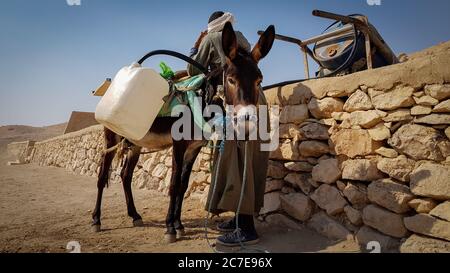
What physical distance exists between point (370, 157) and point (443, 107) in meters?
0.72

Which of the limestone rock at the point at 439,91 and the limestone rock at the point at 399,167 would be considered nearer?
the limestone rock at the point at 439,91

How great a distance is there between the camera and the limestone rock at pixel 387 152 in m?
2.47

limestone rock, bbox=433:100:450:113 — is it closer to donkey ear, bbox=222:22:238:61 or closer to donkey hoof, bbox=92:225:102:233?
donkey ear, bbox=222:22:238:61

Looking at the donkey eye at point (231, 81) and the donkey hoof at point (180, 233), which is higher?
the donkey eye at point (231, 81)

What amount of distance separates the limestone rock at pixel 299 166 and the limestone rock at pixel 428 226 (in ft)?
3.63

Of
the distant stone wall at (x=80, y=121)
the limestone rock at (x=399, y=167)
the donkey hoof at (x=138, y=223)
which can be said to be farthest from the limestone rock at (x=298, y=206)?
the distant stone wall at (x=80, y=121)

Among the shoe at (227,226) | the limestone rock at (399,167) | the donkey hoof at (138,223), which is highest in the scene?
the limestone rock at (399,167)

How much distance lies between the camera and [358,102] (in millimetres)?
2779

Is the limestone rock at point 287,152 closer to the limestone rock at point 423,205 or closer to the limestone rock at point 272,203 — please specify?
the limestone rock at point 272,203

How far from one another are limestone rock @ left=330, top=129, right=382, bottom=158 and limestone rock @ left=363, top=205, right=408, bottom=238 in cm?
54

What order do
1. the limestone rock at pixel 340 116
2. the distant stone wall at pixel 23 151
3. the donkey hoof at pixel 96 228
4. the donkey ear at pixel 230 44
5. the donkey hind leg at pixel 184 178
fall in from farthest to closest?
1. the distant stone wall at pixel 23 151
2. the donkey hoof at pixel 96 228
3. the donkey hind leg at pixel 184 178
4. the limestone rock at pixel 340 116
5. the donkey ear at pixel 230 44

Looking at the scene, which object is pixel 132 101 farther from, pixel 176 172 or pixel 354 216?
pixel 354 216

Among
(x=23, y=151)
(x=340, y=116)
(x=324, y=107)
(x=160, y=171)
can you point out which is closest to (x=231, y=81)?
(x=324, y=107)
